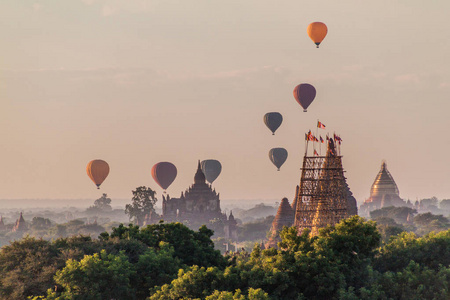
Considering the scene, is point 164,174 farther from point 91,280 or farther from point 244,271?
point 244,271

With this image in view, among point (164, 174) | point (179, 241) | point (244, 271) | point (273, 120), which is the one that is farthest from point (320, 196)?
point (164, 174)

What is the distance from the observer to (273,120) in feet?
539

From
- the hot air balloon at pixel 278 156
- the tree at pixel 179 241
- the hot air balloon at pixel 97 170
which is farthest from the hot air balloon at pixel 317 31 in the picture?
the hot air balloon at pixel 278 156

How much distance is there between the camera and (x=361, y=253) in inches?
1784

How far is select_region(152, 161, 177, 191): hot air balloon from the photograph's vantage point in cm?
19650

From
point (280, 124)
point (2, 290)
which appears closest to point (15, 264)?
point (2, 290)

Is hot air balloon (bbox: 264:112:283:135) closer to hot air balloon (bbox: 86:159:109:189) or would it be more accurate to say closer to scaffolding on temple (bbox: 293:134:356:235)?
hot air balloon (bbox: 86:159:109:189)

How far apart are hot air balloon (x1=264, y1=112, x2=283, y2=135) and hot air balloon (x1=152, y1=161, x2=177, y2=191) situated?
41.4 m

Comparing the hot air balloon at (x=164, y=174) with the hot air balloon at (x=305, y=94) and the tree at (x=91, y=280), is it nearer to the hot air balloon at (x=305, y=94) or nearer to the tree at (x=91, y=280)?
the hot air balloon at (x=305, y=94)

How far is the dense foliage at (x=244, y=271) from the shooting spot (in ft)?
134

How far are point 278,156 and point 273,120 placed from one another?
27.7 meters

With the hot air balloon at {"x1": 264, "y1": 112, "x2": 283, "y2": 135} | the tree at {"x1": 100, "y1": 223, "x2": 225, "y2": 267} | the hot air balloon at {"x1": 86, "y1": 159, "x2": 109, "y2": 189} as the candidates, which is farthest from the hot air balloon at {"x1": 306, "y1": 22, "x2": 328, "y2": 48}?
the hot air balloon at {"x1": 86, "y1": 159, "x2": 109, "y2": 189}

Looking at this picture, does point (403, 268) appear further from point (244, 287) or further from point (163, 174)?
point (163, 174)

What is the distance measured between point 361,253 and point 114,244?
15.7 metres
